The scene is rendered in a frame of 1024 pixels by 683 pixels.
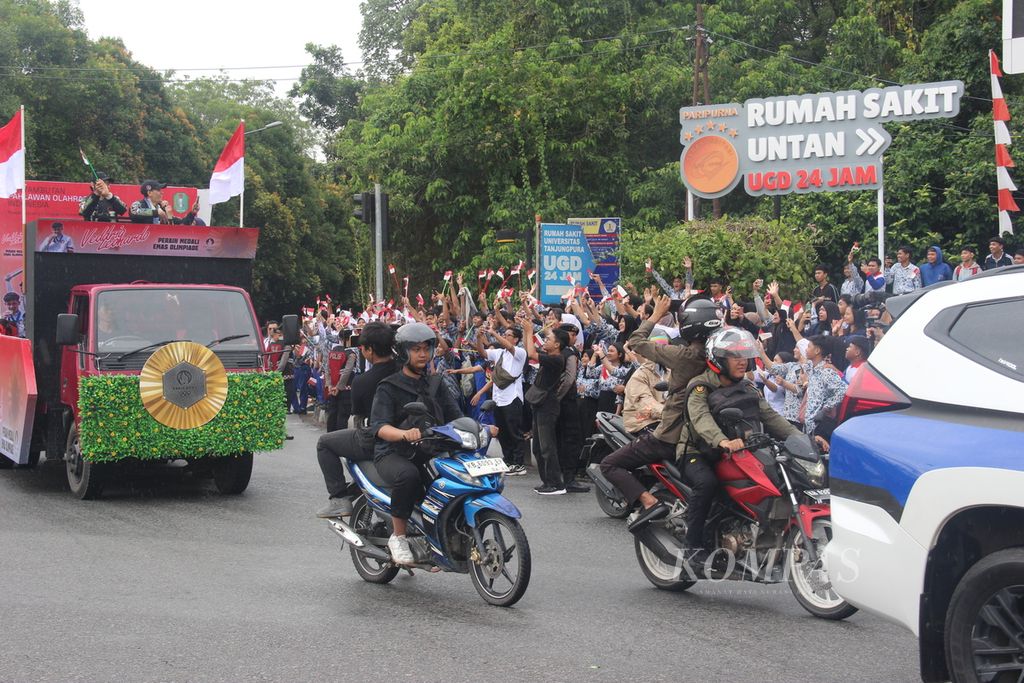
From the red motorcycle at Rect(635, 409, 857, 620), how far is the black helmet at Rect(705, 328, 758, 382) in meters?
0.43

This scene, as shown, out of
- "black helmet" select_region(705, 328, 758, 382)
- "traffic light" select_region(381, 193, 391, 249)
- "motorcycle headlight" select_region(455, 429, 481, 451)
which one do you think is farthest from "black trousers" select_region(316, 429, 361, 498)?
"traffic light" select_region(381, 193, 391, 249)

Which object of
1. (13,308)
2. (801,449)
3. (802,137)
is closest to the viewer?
(801,449)

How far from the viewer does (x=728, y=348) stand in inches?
305

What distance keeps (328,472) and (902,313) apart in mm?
4467

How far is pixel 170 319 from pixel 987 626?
945 centimetres

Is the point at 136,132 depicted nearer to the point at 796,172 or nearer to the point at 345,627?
the point at 796,172

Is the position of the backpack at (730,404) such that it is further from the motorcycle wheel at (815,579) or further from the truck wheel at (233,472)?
the truck wheel at (233,472)

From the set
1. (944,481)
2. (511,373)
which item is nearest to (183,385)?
(511,373)

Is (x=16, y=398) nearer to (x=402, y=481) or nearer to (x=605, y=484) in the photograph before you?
(x=402, y=481)

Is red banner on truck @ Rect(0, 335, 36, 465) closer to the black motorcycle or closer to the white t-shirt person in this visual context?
the white t-shirt person

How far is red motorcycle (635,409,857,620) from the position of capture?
7141 mm

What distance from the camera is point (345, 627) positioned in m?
7.19

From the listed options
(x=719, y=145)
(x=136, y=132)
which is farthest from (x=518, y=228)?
(x=136, y=132)

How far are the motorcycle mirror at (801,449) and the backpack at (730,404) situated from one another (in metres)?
0.32
